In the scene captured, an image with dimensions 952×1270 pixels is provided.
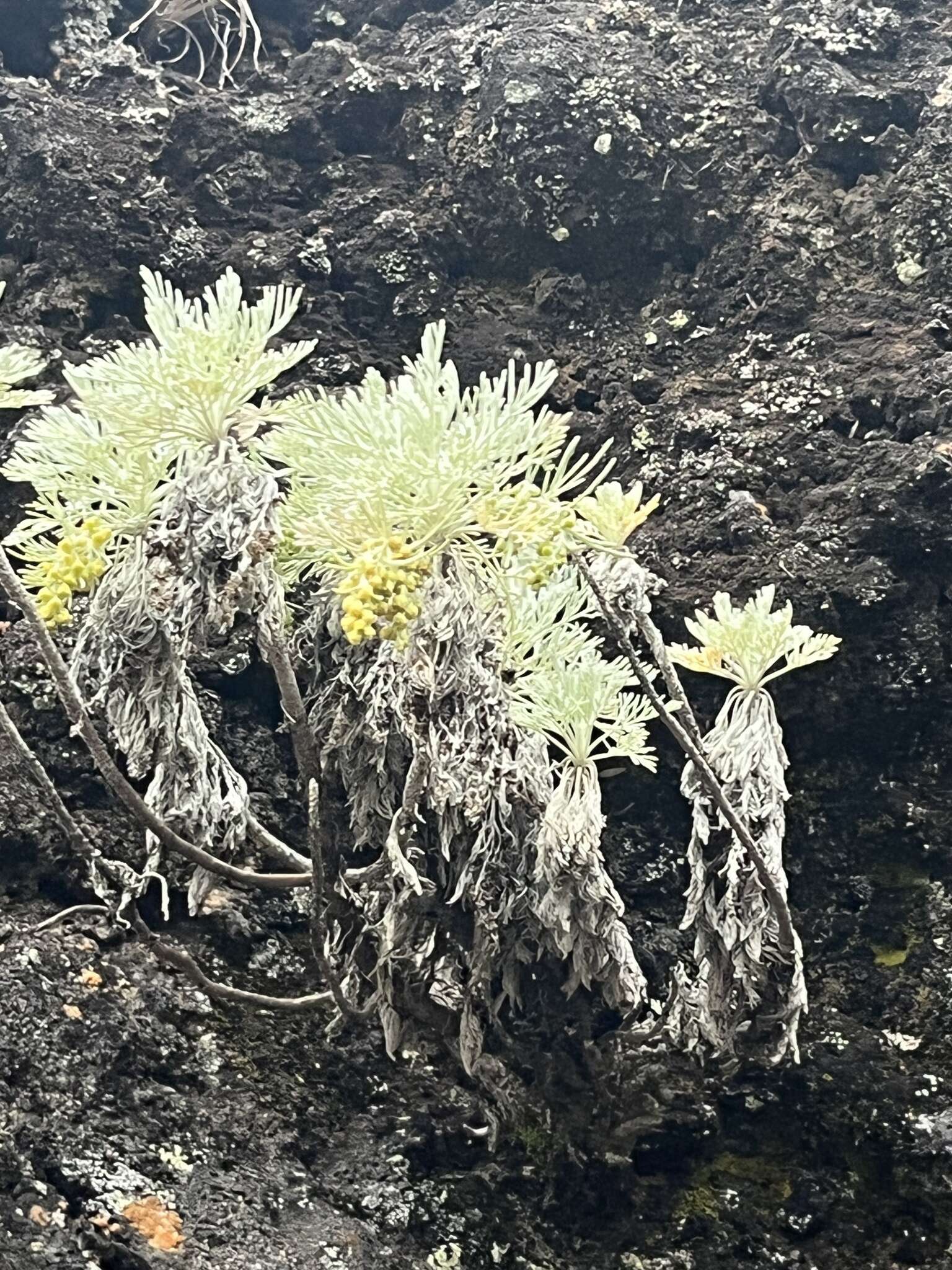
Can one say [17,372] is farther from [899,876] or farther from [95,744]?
[899,876]

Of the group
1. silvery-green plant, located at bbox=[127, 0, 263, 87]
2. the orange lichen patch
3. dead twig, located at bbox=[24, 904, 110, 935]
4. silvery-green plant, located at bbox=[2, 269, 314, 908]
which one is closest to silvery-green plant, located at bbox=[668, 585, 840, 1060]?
silvery-green plant, located at bbox=[2, 269, 314, 908]

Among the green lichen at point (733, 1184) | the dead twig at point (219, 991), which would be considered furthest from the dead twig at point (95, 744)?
the green lichen at point (733, 1184)

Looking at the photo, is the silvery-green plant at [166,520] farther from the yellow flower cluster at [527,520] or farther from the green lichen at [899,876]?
the green lichen at [899,876]

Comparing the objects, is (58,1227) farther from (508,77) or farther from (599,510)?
(508,77)

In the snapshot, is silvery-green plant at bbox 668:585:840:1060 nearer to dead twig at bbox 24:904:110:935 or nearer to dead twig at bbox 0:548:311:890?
dead twig at bbox 0:548:311:890

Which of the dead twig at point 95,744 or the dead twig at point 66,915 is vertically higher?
the dead twig at point 95,744

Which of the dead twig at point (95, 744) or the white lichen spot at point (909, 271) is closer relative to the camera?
the dead twig at point (95, 744)

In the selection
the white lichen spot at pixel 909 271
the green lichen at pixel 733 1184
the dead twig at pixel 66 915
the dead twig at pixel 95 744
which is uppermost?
the white lichen spot at pixel 909 271
